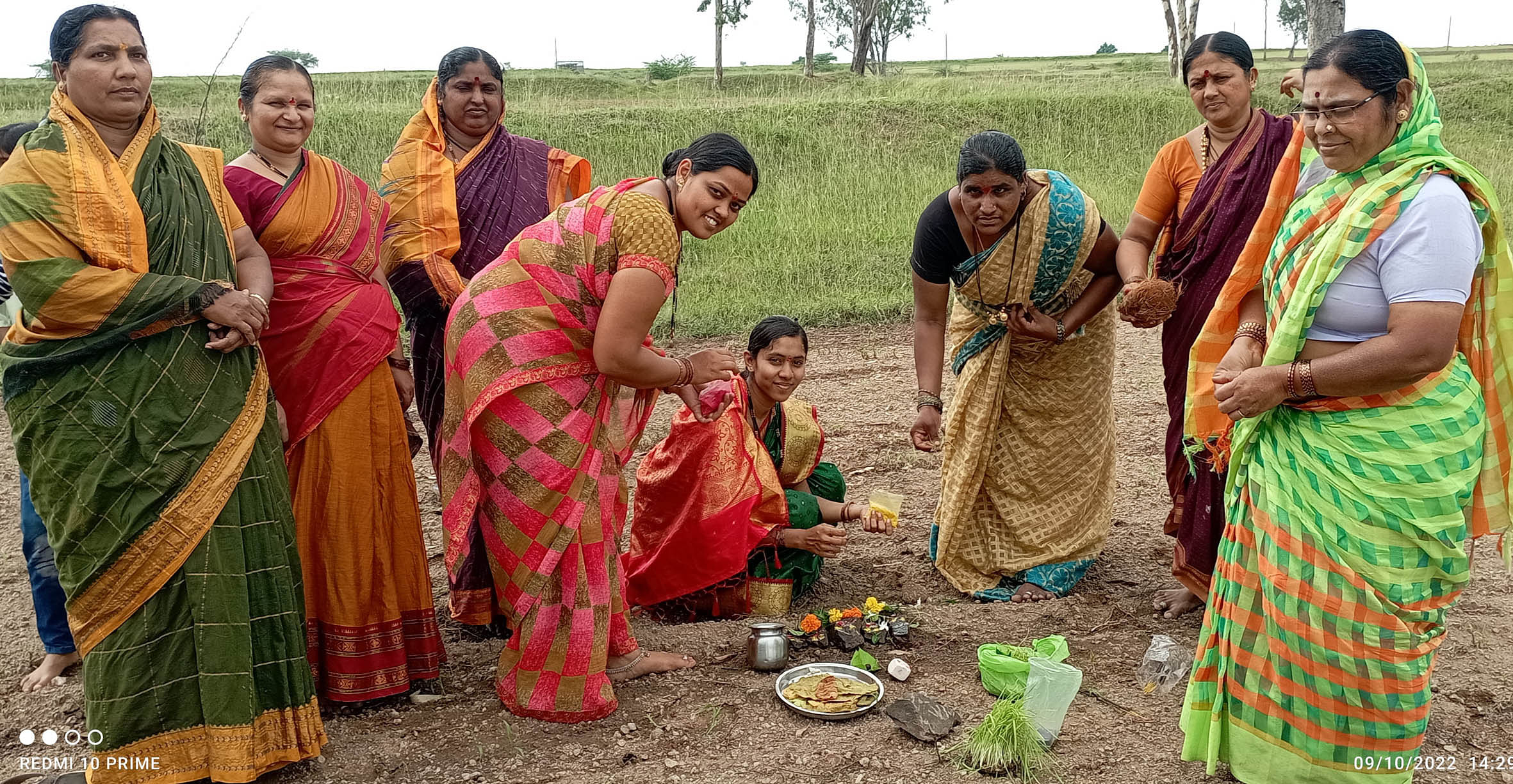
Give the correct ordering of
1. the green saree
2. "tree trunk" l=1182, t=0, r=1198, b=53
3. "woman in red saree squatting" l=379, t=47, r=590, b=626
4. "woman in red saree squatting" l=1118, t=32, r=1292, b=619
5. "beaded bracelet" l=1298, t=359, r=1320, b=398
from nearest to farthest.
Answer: "beaded bracelet" l=1298, t=359, r=1320, b=398 → the green saree → "woman in red saree squatting" l=1118, t=32, r=1292, b=619 → "woman in red saree squatting" l=379, t=47, r=590, b=626 → "tree trunk" l=1182, t=0, r=1198, b=53

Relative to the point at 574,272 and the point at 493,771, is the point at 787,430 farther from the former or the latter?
the point at 493,771

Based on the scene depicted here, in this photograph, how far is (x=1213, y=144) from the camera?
3734 mm

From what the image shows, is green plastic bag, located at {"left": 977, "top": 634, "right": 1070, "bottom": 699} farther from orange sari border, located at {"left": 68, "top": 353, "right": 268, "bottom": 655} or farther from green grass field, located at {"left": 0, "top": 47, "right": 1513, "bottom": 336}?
green grass field, located at {"left": 0, "top": 47, "right": 1513, "bottom": 336}

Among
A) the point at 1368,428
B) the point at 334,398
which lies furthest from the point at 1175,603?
the point at 334,398

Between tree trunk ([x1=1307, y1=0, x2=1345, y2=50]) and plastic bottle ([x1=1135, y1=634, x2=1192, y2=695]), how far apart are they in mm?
8067

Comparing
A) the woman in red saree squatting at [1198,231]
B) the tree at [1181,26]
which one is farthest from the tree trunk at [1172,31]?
the woman in red saree squatting at [1198,231]

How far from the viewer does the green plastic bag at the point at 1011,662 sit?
10.2 feet

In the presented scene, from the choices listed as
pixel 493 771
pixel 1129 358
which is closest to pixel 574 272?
pixel 493 771

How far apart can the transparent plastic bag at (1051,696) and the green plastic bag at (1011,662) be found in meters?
0.12

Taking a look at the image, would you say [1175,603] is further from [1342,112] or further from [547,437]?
[547,437]

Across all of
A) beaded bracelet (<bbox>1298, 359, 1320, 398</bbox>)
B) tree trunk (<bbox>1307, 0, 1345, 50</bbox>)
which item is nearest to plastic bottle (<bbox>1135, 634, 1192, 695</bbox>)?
beaded bracelet (<bbox>1298, 359, 1320, 398</bbox>)

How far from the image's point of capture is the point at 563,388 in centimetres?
303

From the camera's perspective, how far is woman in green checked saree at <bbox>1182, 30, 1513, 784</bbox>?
2318mm

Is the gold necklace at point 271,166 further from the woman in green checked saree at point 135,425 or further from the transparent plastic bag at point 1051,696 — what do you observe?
the transparent plastic bag at point 1051,696
